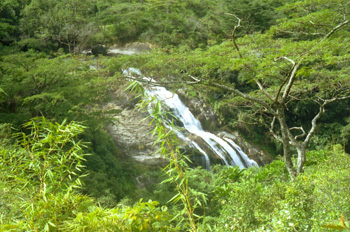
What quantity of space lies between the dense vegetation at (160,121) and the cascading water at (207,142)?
1565 millimetres

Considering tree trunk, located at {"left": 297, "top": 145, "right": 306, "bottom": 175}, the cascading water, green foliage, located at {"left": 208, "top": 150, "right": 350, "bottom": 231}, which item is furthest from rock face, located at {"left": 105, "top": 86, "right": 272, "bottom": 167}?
green foliage, located at {"left": 208, "top": 150, "right": 350, "bottom": 231}

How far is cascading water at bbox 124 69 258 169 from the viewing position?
36.0 feet

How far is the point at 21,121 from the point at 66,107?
3.62ft

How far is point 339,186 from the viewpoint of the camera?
2.90 meters

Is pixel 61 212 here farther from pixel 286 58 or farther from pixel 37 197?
pixel 286 58

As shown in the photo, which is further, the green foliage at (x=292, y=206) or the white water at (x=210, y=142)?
the white water at (x=210, y=142)

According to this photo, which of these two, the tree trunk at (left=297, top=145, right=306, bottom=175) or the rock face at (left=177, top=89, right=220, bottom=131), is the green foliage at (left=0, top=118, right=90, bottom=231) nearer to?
the tree trunk at (left=297, top=145, right=306, bottom=175)

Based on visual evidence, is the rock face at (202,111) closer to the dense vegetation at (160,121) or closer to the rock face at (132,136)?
the dense vegetation at (160,121)

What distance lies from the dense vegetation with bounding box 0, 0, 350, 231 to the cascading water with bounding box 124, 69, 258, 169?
1.56 m


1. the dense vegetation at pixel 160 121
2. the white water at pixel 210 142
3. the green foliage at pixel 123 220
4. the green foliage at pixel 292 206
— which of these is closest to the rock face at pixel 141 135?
the white water at pixel 210 142

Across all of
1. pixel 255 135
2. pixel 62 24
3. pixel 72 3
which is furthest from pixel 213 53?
pixel 72 3

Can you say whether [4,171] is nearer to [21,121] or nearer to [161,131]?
[161,131]

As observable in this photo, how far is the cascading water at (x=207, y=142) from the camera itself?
10977mm

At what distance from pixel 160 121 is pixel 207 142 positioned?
32.7ft
